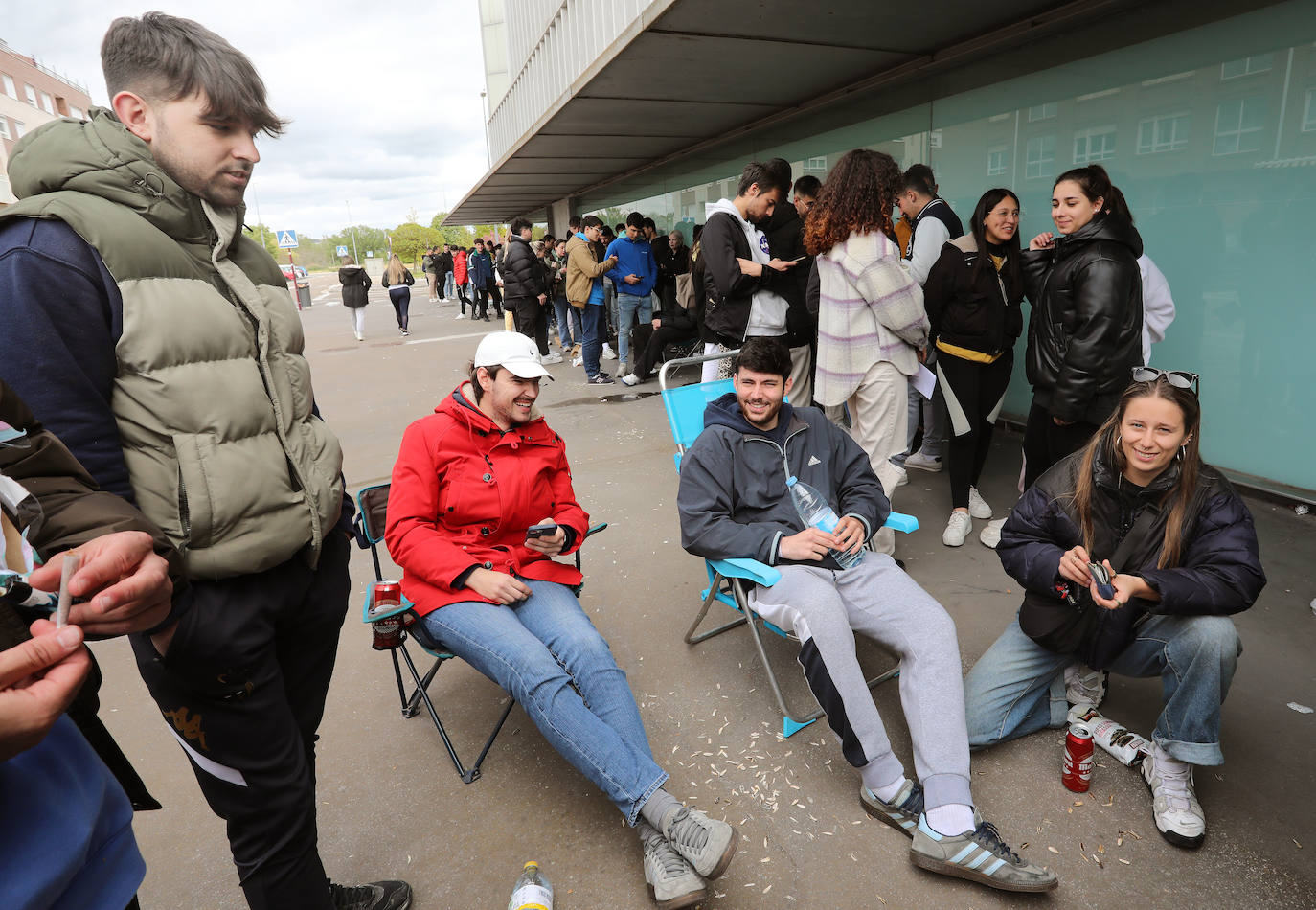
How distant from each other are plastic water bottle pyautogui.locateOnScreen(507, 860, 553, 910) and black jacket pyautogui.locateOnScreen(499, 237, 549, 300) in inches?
319

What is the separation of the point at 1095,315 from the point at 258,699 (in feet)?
11.6

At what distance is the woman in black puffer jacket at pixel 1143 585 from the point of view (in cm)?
219

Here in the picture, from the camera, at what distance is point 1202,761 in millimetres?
2170

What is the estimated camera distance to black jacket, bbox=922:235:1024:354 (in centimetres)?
410

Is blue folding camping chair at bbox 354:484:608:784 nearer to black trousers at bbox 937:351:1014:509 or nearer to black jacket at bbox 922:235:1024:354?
black trousers at bbox 937:351:1014:509

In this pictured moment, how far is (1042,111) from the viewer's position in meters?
5.28

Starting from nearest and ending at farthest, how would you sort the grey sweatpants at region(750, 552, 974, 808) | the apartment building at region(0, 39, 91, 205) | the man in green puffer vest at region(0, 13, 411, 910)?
the man in green puffer vest at region(0, 13, 411, 910), the grey sweatpants at region(750, 552, 974, 808), the apartment building at region(0, 39, 91, 205)

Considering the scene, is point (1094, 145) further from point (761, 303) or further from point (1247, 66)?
point (761, 303)

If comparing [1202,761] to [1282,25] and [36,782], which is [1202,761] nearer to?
[36,782]

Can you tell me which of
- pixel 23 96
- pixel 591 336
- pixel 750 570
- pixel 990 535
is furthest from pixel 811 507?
pixel 23 96

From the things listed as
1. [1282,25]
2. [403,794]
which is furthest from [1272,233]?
[403,794]

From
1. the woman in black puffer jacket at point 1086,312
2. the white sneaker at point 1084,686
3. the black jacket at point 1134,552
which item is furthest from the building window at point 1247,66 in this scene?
the white sneaker at point 1084,686

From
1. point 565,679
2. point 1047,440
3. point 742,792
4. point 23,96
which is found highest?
point 23,96

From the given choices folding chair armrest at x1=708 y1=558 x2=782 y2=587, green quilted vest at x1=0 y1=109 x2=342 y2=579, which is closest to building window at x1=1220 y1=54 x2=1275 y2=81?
folding chair armrest at x1=708 y1=558 x2=782 y2=587
